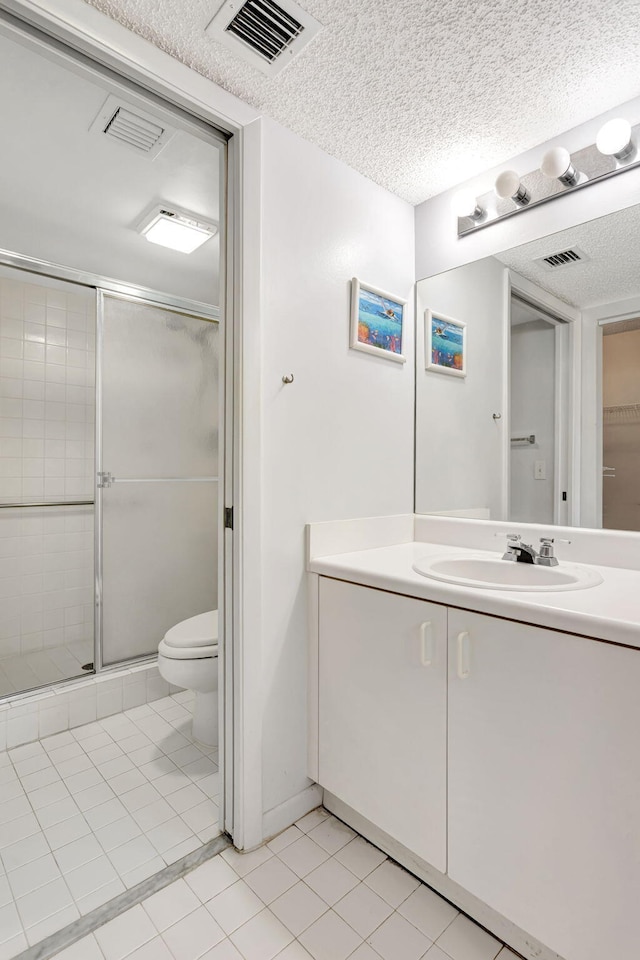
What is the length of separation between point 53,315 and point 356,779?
9.33ft

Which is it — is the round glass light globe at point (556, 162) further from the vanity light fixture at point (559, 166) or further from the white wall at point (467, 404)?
the white wall at point (467, 404)

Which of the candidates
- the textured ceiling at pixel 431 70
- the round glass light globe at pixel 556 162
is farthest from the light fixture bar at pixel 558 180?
the textured ceiling at pixel 431 70

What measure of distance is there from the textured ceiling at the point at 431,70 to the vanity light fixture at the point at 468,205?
4.9 inches

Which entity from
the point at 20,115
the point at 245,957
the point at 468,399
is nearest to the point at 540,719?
the point at 245,957

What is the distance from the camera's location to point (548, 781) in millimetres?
1009

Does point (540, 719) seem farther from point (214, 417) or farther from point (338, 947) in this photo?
point (214, 417)

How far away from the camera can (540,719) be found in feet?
3.36

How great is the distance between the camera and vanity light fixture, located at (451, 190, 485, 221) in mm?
1777

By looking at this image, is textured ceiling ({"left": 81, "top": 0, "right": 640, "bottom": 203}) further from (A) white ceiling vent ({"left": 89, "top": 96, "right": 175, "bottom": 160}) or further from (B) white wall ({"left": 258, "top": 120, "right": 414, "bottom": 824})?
(A) white ceiling vent ({"left": 89, "top": 96, "right": 175, "bottom": 160})

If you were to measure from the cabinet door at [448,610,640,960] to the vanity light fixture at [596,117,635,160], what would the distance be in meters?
1.39

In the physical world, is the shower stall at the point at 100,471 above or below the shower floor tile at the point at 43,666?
above

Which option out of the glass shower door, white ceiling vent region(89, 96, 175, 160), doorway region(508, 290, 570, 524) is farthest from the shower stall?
doorway region(508, 290, 570, 524)

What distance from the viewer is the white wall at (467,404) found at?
1831mm

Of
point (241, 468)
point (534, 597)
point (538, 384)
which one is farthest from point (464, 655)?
point (538, 384)
